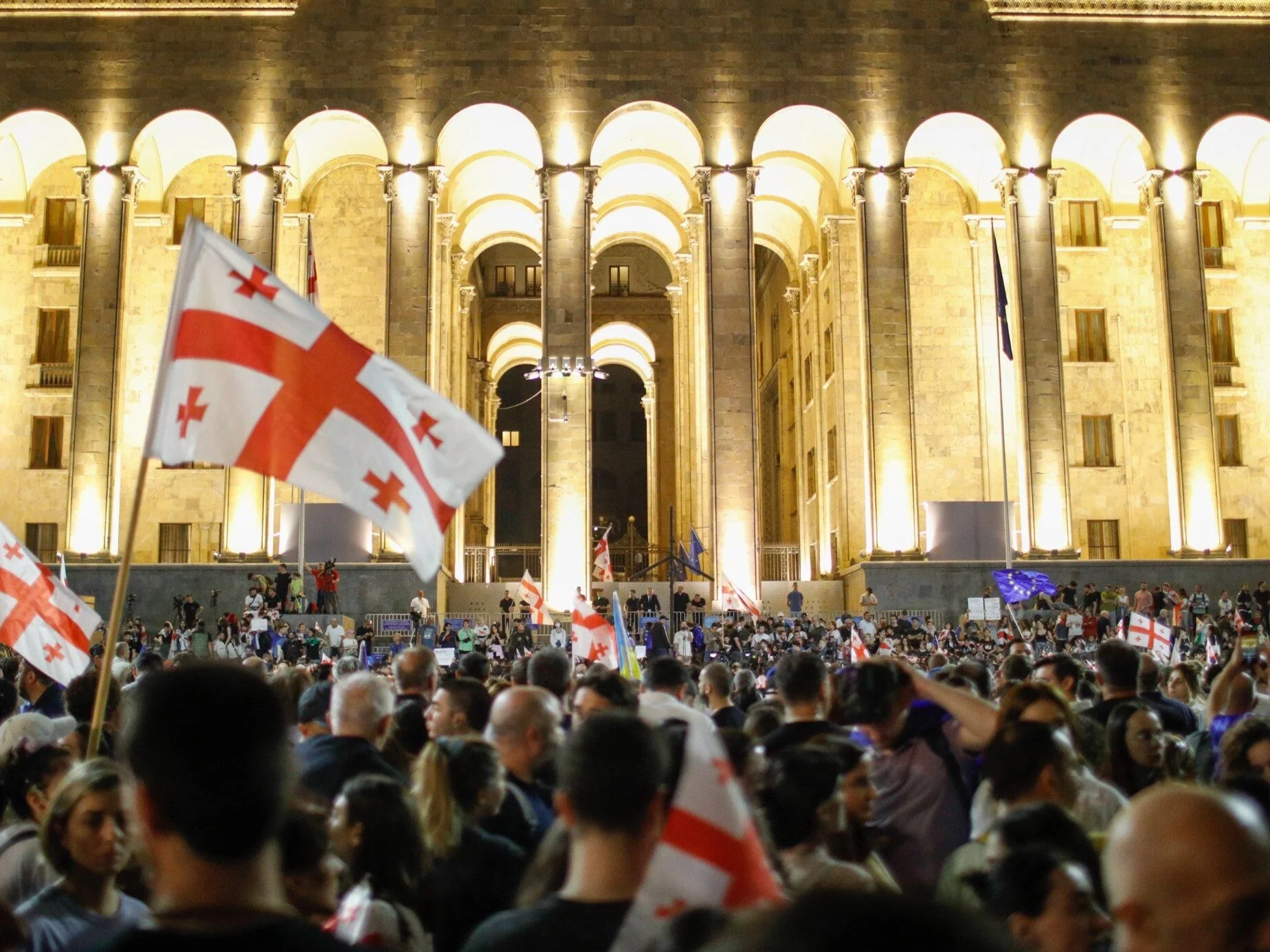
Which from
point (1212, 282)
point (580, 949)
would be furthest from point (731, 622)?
point (580, 949)

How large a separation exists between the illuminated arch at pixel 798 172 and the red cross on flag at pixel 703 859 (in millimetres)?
36034

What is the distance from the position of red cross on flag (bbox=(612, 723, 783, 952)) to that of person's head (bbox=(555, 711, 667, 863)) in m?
0.29

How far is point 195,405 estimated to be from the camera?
21.4ft

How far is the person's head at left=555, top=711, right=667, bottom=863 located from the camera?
3.31 metres

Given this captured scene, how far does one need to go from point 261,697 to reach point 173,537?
38595 mm

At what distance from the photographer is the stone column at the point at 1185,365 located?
3669 cm

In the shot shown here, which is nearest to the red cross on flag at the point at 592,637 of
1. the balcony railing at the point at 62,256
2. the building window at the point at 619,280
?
the balcony railing at the point at 62,256

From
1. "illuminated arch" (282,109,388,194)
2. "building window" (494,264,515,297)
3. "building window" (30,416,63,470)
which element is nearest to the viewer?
"illuminated arch" (282,109,388,194)

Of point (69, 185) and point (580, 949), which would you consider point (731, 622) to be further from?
point (580, 949)

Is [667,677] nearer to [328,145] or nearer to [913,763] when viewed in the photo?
[913,763]

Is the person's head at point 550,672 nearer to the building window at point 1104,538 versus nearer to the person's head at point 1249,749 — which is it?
the person's head at point 1249,749

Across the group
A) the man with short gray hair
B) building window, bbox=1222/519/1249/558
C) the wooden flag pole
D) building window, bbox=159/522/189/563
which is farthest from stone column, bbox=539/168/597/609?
the wooden flag pole

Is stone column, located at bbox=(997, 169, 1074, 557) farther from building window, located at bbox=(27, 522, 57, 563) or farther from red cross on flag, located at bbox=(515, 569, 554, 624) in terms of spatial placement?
building window, located at bbox=(27, 522, 57, 563)

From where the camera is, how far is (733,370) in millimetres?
36938
